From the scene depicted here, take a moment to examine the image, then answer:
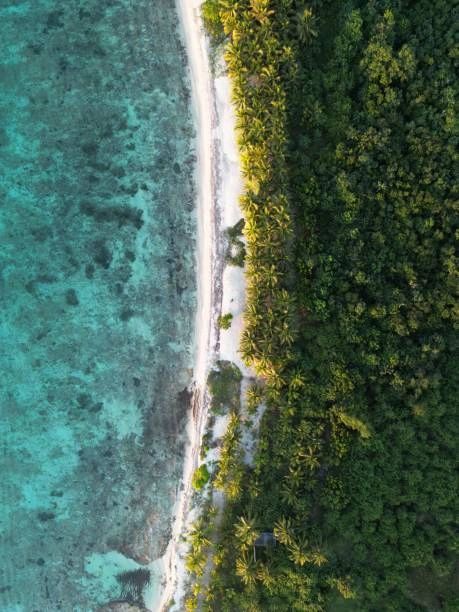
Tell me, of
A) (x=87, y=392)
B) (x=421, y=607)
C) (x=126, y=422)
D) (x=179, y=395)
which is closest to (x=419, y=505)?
(x=421, y=607)

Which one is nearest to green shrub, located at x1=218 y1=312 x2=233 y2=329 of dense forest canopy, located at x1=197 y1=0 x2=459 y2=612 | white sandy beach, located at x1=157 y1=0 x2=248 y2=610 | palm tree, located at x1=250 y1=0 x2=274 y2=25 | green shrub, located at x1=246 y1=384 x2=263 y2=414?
white sandy beach, located at x1=157 y1=0 x2=248 y2=610

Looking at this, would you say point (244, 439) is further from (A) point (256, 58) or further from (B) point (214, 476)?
(A) point (256, 58)

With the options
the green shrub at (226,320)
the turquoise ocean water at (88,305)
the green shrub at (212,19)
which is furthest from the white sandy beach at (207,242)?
the turquoise ocean water at (88,305)

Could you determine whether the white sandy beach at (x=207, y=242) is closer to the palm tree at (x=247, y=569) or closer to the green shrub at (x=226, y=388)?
the green shrub at (x=226, y=388)

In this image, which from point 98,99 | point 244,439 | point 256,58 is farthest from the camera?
point 98,99

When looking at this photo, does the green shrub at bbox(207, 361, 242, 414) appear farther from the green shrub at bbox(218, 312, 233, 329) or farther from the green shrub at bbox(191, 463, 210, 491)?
the green shrub at bbox(191, 463, 210, 491)
